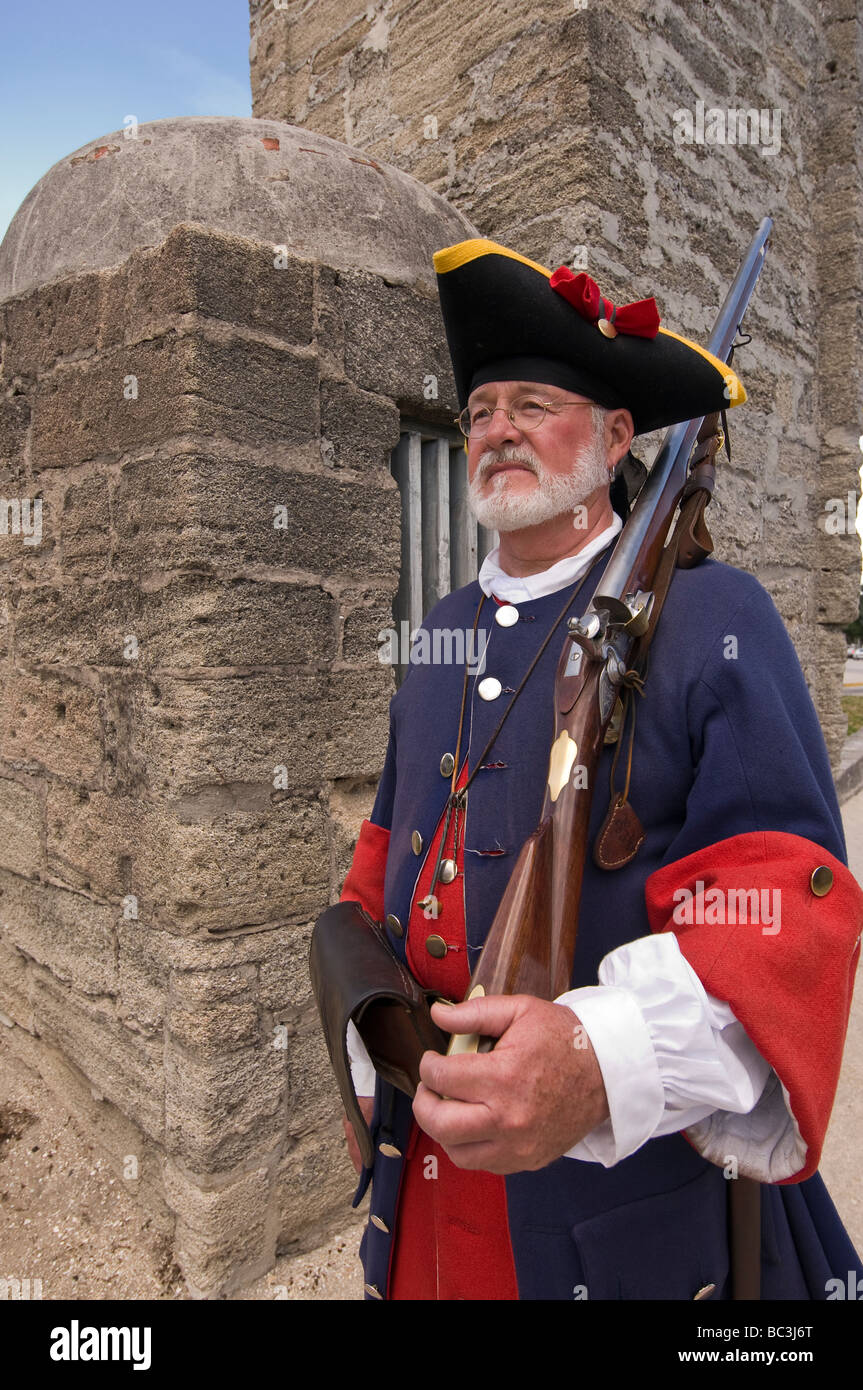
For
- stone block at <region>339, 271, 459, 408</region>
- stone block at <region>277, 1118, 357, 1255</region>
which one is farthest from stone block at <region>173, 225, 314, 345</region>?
stone block at <region>277, 1118, 357, 1255</region>

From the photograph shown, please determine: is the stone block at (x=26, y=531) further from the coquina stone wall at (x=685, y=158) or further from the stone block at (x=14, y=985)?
the coquina stone wall at (x=685, y=158)

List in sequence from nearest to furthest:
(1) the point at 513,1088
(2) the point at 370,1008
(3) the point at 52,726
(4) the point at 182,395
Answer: (1) the point at 513,1088 < (2) the point at 370,1008 < (4) the point at 182,395 < (3) the point at 52,726

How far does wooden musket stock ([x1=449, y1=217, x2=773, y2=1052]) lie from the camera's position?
3.55 feet

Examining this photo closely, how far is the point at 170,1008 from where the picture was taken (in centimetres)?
228

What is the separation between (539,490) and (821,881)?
0.74 m

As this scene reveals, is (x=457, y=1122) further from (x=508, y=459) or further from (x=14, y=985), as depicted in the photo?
(x=14, y=985)

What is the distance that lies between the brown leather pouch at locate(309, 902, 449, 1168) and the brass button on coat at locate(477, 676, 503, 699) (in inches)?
18.3

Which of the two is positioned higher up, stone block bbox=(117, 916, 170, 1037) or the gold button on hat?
the gold button on hat

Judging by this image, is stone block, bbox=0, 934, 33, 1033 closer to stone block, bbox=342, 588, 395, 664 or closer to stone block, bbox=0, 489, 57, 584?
stone block, bbox=0, 489, 57, 584

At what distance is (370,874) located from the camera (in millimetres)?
1726

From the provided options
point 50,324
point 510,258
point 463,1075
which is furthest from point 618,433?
point 50,324

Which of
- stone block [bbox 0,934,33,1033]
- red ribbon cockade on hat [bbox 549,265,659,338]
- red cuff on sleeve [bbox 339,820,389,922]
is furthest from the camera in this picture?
stone block [bbox 0,934,33,1033]
